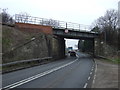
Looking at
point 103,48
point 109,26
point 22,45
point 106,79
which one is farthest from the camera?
point 109,26

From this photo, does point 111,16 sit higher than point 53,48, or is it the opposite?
point 111,16

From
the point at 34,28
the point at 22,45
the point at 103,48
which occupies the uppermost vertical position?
the point at 34,28

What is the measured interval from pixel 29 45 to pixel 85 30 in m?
28.5

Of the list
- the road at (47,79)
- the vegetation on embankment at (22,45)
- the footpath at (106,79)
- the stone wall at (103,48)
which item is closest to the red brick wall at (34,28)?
the vegetation on embankment at (22,45)

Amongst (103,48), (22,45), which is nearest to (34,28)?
(22,45)

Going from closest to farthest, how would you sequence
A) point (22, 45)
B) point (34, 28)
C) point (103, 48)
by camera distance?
point (22, 45) < point (34, 28) < point (103, 48)

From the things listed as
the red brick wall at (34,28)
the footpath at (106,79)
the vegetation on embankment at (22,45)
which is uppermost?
the red brick wall at (34,28)

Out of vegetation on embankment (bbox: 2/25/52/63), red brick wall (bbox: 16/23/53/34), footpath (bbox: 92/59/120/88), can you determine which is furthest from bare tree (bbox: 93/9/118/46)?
footpath (bbox: 92/59/120/88)

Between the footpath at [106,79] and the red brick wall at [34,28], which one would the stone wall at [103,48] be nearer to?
the red brick wall at [34,28]

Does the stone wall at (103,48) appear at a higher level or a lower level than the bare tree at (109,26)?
lower

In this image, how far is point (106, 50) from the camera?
66.9 meters

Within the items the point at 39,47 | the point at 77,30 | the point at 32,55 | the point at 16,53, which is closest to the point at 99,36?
the point at 77,30

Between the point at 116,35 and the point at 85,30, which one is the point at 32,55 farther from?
the point at 116,35

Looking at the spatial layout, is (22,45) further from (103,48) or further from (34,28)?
(103,48)
